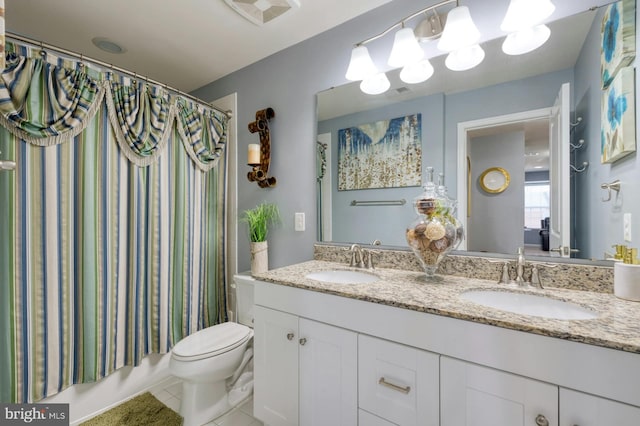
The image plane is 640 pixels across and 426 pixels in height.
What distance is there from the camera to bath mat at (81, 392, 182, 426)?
1.52m

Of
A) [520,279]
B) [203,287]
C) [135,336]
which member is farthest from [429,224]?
[135,336]

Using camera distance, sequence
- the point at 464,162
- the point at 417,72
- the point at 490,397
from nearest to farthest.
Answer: the point at 490,397 < the point at 464,162 < the point at 417,72

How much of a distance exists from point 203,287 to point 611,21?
258cm

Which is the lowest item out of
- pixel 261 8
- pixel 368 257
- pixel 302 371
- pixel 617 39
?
pixel 302 371

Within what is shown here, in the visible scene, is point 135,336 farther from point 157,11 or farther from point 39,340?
point 157,11

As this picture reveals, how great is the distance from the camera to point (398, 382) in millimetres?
996

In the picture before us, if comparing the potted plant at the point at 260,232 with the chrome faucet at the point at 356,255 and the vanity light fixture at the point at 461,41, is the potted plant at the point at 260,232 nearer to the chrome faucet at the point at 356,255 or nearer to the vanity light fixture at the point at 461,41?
the chrome faucet at the point at 356,255

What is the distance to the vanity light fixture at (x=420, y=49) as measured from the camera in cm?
129

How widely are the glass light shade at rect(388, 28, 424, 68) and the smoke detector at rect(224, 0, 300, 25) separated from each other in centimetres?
60

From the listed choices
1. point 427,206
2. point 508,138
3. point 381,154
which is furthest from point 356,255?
point 508,138

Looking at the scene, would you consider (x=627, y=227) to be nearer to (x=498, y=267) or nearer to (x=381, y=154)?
(x=498, y=267)

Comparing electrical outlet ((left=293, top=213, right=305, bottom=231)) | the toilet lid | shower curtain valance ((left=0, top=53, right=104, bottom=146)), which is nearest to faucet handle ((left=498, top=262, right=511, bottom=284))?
electrical outlet ((left=293, top=213, right=305, bottom=231))

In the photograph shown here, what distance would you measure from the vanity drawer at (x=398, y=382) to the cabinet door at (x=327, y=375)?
0.15ft

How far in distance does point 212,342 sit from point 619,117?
2.06 meters
